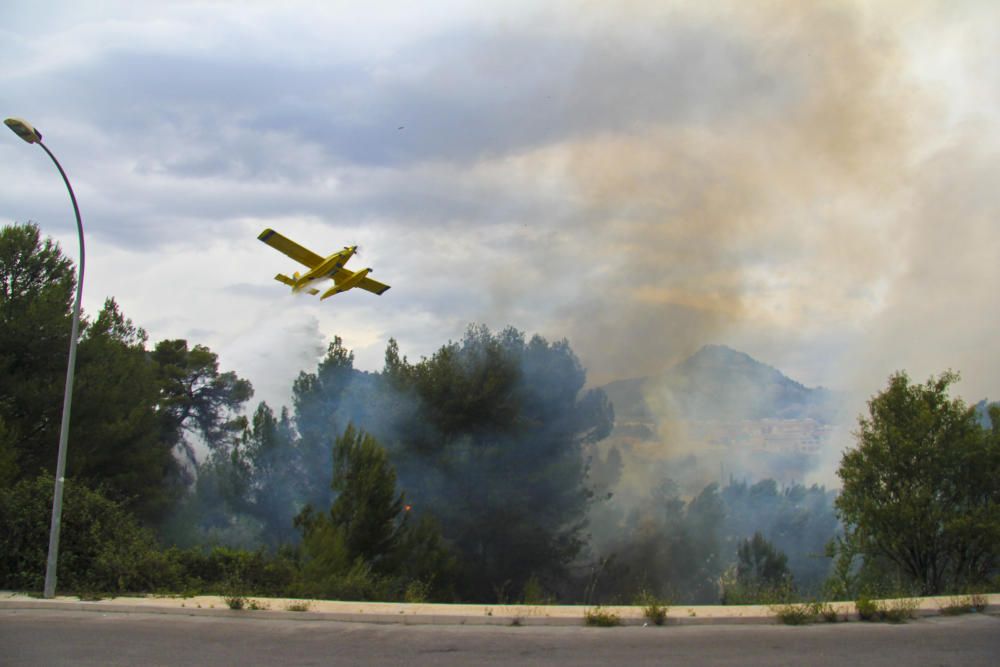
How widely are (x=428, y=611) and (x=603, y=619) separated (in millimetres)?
2185

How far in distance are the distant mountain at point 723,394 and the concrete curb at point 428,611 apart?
34825 mm

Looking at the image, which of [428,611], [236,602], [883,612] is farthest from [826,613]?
[236,602]

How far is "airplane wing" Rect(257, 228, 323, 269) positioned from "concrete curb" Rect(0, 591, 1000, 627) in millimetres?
10022

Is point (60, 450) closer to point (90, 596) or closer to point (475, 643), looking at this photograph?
point (90, 596)

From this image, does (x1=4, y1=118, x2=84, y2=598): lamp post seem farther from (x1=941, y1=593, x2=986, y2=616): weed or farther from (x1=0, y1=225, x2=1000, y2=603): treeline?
(x1=941, y1=593, x2=986, y2=616): weed

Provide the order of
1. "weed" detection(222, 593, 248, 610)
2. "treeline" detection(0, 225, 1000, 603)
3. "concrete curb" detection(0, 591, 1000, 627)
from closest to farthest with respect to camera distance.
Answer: "concrete curb" detection(0, 591, 1000, 627), "weed" detection(222, 593, 248, 610), "treeline" detection(0, 225, 1000, 603)

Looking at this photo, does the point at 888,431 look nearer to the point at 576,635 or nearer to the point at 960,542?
the point at 960,542

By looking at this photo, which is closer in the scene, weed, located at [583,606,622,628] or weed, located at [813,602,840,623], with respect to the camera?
weed, located at [583,606,622,628]

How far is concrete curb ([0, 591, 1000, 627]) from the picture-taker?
32.0ft

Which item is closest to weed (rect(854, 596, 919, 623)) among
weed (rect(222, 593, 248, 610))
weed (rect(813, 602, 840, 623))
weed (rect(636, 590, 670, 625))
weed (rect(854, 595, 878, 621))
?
weed (rect(854, 595, 878, 621))

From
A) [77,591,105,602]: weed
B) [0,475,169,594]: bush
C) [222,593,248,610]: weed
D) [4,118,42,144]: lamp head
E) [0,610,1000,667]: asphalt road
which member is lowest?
[0,610,1000,667]: asphalt road

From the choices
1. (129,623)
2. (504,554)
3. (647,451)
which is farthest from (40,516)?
(647,451)

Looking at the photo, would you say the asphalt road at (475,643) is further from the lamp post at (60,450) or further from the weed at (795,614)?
the lamp post at (60,450)

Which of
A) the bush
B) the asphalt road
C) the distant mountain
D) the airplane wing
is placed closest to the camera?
the asphalt road
